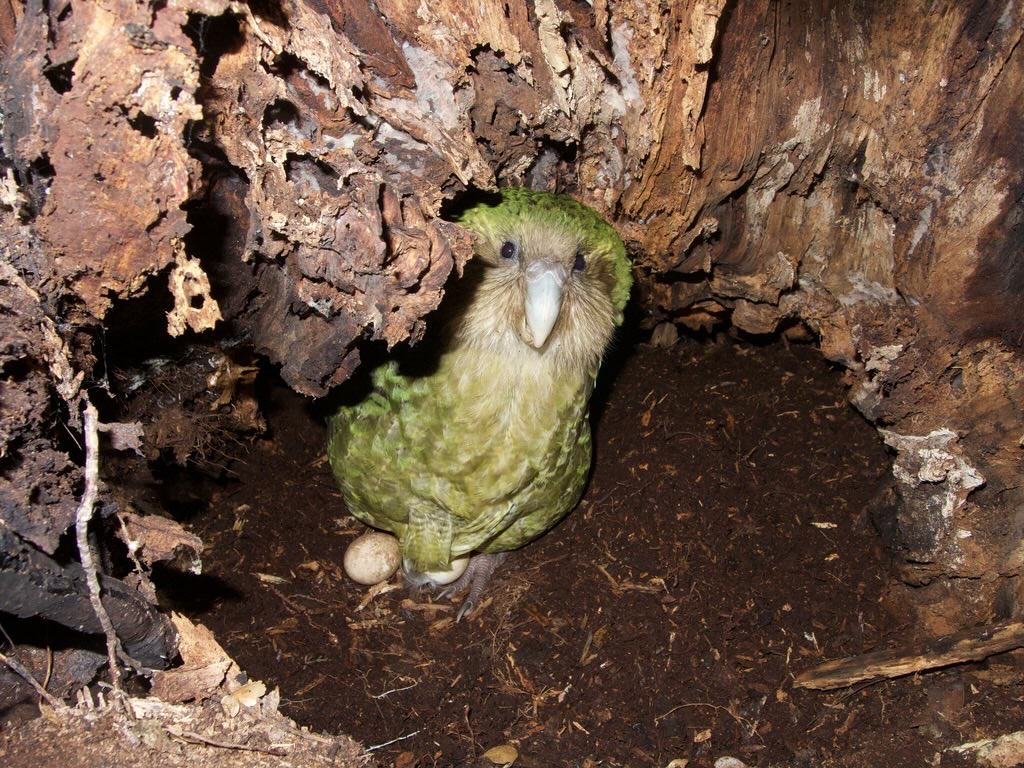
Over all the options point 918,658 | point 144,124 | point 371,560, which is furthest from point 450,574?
point 144,124

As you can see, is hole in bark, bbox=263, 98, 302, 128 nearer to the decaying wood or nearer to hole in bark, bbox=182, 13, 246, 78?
hole in bark, bbox=182, 13, 246, 78

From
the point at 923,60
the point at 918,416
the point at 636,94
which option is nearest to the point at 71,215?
the point at 636,94

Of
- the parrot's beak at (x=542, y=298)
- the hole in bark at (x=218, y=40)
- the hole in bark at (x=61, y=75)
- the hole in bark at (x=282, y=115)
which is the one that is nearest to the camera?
the hole in bark at (x=61, y=75)

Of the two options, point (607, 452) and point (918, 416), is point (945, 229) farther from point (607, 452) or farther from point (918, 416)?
point (607, 452)

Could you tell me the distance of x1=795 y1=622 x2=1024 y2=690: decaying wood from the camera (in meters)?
2.64

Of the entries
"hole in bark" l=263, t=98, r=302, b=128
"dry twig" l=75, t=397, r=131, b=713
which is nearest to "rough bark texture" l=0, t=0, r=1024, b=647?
"hole in bark" l=263, t=98, r=302, b=128

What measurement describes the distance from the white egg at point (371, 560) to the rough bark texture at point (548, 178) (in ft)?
3.51

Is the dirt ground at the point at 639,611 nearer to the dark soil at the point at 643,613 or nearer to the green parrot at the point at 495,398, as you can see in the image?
the dark soil at the point at 643,613

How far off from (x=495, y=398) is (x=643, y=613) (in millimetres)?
1079

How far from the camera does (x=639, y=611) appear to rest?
309 centimetres

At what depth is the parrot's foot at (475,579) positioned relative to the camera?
324 centimetres

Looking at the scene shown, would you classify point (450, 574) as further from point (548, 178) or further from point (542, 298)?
point (548, 178)

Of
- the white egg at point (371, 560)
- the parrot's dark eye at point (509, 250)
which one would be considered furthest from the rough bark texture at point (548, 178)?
the white egg at point (371, 560)

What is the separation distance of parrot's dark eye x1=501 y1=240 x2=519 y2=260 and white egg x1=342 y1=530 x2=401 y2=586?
4.66 feet
